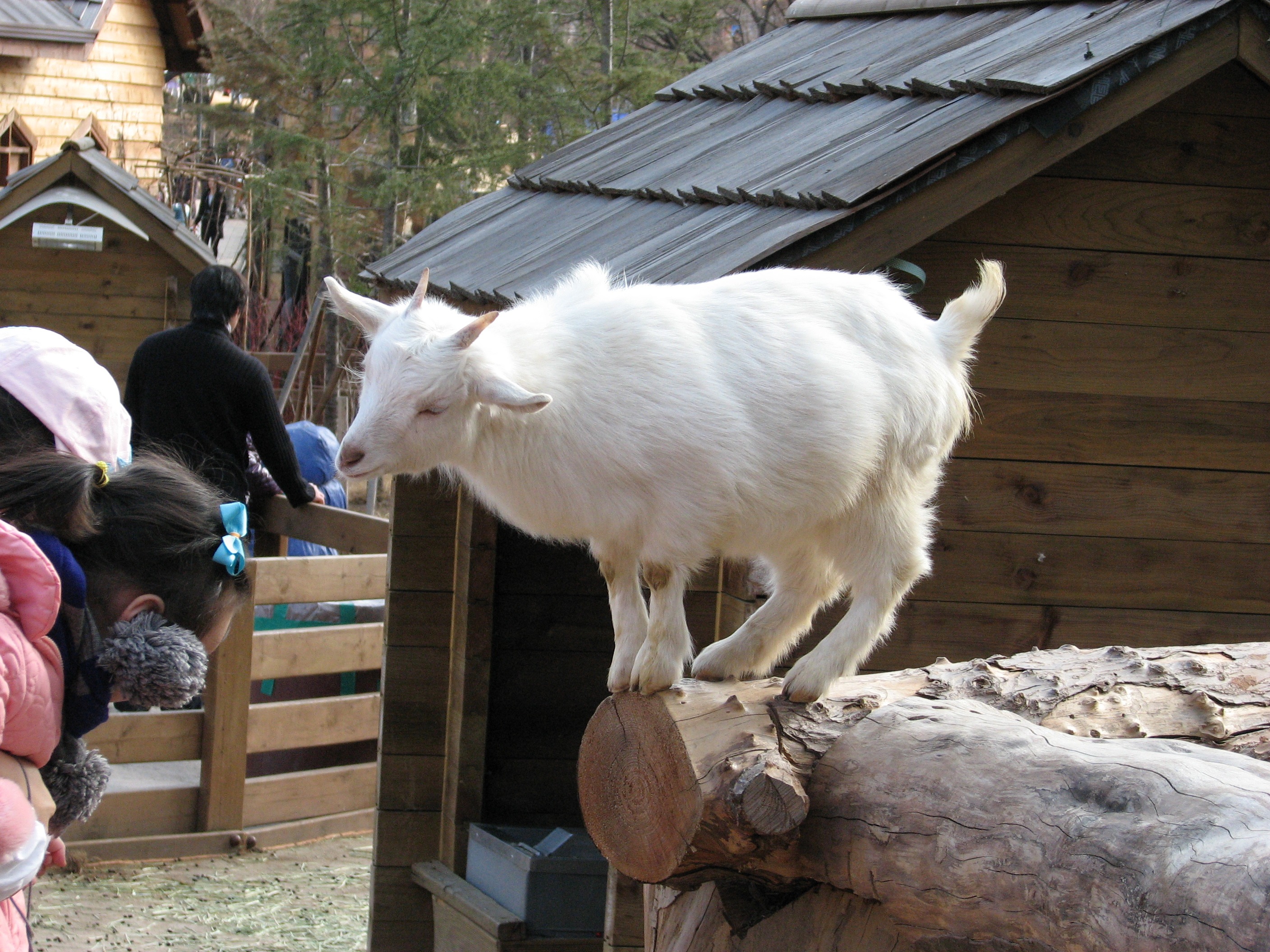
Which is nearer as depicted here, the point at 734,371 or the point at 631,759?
the point at 734,371

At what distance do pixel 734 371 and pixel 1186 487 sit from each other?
7.20 ft

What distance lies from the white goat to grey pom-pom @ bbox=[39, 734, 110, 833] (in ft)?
2.43

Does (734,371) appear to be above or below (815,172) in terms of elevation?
below

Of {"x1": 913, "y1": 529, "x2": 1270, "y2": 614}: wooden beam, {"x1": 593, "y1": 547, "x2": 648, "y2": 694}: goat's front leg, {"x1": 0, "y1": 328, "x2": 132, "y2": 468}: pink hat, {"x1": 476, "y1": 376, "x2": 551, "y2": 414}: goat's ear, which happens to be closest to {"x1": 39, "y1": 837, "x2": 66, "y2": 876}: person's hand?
{"x1": 0, "y1": 328, "x2": 132, "y2": 468}: pink hat

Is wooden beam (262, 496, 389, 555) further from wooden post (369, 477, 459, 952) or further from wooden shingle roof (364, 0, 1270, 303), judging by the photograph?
wooden shingle roof (364, 0, 1270, 303)

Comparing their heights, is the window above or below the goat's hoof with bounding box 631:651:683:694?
above

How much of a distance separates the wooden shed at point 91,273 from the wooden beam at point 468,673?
18.5ft

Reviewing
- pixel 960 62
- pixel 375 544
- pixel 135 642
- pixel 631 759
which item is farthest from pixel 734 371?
pixel 375 544

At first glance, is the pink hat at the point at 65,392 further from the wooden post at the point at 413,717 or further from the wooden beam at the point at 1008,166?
the wooden post at the point at 413,717

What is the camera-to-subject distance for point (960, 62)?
3.50 m

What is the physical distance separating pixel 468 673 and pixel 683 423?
8.39 feet

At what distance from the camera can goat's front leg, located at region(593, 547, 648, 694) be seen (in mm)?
2305

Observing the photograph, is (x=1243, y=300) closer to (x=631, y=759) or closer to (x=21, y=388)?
(x=631, y=759)

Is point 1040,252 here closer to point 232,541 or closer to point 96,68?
point 232,541
